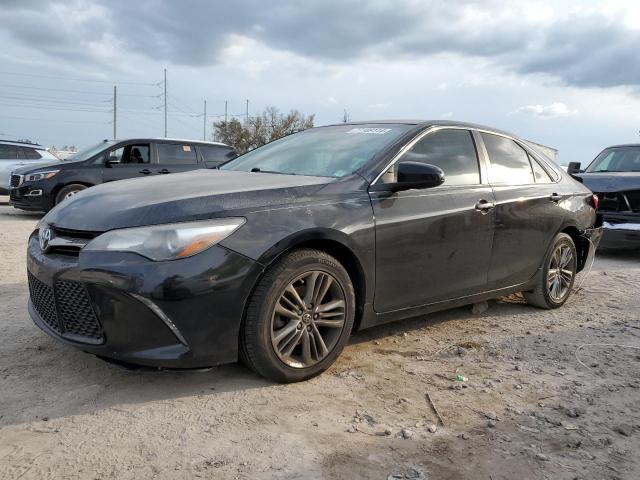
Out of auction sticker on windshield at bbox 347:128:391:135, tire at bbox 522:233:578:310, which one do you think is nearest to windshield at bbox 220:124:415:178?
auction sticker on windshield at bbox 347:128:391:135

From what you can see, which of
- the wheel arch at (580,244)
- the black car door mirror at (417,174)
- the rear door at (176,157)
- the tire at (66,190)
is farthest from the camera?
the rear door at (176,157)

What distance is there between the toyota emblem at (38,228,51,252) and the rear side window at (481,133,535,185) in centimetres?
315

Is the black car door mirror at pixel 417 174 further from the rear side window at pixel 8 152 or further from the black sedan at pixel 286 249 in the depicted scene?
the rear side window at pixel 8 152

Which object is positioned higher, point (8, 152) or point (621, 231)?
point (8, 152)

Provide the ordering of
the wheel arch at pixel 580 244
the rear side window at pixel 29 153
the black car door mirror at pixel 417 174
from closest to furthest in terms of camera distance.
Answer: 1. the black car door mirror at pixel 417 174
2. the wheel arch at pixel 580 244
3. the rear side window at pixel 29 153

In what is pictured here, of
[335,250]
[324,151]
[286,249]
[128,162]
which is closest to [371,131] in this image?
[324,151]

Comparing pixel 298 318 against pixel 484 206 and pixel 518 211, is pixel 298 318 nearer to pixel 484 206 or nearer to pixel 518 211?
pixel 484 206

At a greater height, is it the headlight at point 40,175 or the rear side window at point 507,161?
the rear side window at point 507,161

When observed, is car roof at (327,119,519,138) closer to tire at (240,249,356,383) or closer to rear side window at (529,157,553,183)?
rear side window at (529,157,553,183)

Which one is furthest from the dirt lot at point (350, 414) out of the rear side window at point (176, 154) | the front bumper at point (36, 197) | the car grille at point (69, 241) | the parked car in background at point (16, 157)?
the parked car in background at point (16, 157)

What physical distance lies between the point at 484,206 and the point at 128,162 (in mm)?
8449

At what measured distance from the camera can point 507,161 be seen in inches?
185

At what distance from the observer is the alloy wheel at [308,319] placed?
10.2 feet

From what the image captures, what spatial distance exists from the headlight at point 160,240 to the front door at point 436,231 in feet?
3.80
